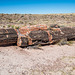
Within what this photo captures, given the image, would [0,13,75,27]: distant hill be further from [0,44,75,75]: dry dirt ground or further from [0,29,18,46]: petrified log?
[0,44,75,75]: dry dirt ground

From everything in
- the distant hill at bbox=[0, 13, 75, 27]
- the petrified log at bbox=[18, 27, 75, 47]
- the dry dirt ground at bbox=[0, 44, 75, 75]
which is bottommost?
the dry dirt ground at bbox=[0, 44, 75, 75]

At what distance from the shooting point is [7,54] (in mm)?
5430

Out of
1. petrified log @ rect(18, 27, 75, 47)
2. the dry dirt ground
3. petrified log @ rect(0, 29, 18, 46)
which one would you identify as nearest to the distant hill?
petrified log @ rect(0, 29, 18, 46)

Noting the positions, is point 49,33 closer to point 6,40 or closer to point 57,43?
point 57,43

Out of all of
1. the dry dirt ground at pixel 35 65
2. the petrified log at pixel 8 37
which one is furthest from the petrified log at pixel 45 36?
the dry dirt ground at pixel 35 65

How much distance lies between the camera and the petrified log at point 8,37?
645 cm

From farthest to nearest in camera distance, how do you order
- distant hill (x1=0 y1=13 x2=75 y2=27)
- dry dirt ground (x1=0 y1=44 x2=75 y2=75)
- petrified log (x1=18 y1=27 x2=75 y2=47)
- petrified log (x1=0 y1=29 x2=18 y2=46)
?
distant hill (x1=0 y1=13 x2=75 y2=27) → petrified log (x1=18 y1=27 x2=75 y2=47) → petrified log (x1=0 y1=29 x2=18 y2=46) → dry dirt ground (x1=0 y1=44 x2=75 y2=75)

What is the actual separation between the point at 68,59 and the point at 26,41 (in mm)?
2907

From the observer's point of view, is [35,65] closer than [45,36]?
Yes

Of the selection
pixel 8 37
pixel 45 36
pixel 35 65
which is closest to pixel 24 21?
pixel 45 36

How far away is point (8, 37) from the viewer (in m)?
6.61

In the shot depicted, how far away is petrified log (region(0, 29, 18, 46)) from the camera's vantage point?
6.45 meters

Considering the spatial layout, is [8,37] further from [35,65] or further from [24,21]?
[24,21]

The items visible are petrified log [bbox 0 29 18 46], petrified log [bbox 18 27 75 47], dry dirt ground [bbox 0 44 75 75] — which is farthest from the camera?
petrified log [bbox 18 27 75 47]
